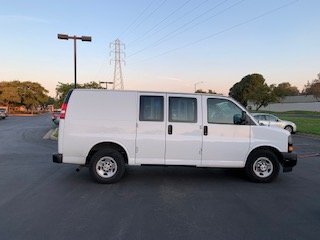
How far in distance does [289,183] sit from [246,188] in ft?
4.39

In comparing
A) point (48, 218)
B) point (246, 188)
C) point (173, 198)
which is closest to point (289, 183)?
point (246, 188)

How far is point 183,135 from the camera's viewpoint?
326 inches

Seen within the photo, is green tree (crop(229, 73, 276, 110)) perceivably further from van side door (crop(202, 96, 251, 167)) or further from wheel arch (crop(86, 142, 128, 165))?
wheel arch (crop(86, 142, 128, 165))

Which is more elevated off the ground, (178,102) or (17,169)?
(178,102)

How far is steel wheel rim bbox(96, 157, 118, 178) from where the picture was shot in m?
8.16

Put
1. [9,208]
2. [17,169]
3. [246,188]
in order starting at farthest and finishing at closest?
[17,169], [246,188], [9,208]

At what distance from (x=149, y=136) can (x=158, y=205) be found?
216 centimetres

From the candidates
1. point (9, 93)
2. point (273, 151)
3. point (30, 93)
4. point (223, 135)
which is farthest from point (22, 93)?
point (273, 151)

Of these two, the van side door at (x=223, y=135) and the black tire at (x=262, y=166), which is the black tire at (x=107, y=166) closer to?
the van side door at (x=223, y=135)

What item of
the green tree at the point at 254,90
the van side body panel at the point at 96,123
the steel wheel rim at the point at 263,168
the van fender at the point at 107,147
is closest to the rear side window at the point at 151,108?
the van side body panel at the point at 96,123

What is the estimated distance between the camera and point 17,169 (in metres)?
9.84

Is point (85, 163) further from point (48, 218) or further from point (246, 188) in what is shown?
point (246, 188)

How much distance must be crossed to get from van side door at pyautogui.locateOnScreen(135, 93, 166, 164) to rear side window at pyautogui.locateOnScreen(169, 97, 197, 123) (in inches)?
9.3

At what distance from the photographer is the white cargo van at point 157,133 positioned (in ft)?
26.8
